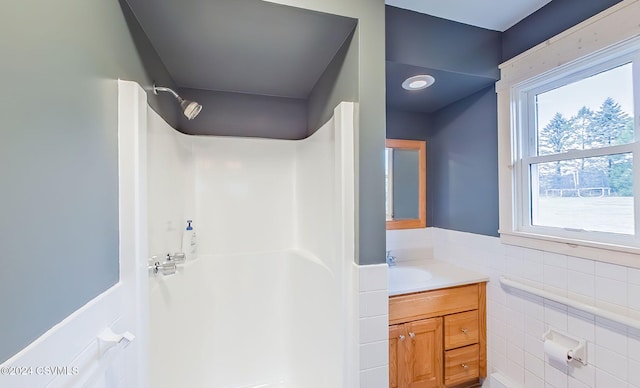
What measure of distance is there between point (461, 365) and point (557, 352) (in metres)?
0.58

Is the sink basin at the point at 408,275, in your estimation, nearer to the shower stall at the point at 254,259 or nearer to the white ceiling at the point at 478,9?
the shower stall at the point at 254,259

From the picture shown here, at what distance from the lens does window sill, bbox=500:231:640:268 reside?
1208 millimetres

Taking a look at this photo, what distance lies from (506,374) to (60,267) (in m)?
2.41

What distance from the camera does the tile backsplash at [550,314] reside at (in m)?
1.22

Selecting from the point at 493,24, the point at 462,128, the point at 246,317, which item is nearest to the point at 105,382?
the point at 246,317

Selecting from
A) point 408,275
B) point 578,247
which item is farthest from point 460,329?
point 578,247

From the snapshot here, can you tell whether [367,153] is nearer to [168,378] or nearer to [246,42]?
[246,42]

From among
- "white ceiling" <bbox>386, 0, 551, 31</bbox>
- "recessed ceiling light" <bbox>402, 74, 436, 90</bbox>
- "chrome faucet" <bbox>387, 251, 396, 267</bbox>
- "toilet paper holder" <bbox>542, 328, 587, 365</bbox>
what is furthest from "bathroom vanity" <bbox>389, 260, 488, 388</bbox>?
"white ceiling" <bbox>386, 0, 551, 31</bbox>

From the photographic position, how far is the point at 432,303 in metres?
1.70

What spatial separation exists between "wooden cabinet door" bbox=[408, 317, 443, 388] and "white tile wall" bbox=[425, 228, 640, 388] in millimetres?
453

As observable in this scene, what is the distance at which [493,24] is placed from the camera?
1.77 metres

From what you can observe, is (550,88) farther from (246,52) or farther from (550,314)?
(246,52)

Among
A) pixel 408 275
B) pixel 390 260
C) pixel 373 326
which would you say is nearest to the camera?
pixel 373 326

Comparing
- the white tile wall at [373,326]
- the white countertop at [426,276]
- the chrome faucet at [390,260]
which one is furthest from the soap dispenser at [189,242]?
the chrome faucet at [390,260]
